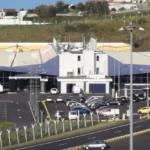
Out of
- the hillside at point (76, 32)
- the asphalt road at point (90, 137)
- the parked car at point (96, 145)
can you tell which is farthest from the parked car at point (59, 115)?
the hillside at point (76, 32)

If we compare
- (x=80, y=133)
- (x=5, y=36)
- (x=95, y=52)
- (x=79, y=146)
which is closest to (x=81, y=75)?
(x=95, y=52)

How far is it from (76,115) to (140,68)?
8.38 metres

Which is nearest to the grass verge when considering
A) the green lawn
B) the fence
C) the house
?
the fence

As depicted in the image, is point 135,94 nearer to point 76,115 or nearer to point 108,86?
point 108,86

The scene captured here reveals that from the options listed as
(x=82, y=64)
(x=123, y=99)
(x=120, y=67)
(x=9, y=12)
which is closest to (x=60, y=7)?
(x=9, y=12)

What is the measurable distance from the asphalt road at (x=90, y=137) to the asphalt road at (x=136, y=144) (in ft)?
2.50

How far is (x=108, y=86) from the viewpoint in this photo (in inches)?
1195

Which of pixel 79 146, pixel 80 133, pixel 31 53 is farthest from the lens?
pixel 31 53

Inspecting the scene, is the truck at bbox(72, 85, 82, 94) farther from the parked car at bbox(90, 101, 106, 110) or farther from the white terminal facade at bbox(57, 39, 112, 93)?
the parked car at bbox(90, 101, 106, 110)

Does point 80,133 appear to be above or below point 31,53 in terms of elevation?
below

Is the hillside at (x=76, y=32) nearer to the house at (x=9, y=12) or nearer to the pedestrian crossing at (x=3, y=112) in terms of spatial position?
the house at (x=9, y=12)

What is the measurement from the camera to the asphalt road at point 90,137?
59.3 ft

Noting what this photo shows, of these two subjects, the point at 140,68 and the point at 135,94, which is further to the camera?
the point at 140,68

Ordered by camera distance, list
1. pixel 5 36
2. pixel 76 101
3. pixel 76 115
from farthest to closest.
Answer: pixel 5 36
pixel 76 101
pixel 76 115
